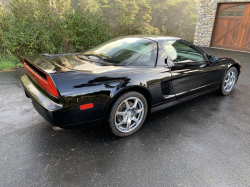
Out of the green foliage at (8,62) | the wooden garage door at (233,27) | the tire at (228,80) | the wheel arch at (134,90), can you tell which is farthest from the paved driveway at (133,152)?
the wooden garage door at (233,27)

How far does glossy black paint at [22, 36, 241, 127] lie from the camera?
209 cm

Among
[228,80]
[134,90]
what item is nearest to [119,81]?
[134,90]

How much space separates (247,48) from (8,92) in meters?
12.6

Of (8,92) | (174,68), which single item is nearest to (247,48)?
(174,68)

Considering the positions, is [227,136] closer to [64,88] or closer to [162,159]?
[162,159]

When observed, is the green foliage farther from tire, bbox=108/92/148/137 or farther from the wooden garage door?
the wooden garage door

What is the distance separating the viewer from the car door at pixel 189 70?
306 cm

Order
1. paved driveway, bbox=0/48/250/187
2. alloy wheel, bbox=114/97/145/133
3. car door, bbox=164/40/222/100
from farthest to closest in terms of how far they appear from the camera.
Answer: car door, bbox=164/40/222/100 < alloy wheel, bbox=114/97/145/133 < paved driveway, bbox=0/48/250/187

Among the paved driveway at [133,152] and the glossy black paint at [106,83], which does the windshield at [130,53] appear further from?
the paved driveway at [133,152]

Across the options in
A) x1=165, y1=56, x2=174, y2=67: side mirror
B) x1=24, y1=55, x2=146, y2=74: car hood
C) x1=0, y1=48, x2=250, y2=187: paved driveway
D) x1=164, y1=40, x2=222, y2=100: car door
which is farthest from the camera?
x1=164, y1=40, x2=222, y2=100: car door

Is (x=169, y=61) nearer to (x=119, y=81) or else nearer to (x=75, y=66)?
(x=119, y=81)

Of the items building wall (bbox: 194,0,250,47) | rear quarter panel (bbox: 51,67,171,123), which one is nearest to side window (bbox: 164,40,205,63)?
rear quarter panel (bbox: 51,67,171,123)

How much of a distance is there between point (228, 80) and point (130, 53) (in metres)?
2.78

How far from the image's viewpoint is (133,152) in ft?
7.83
